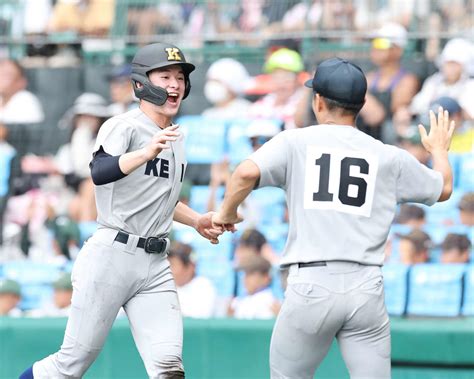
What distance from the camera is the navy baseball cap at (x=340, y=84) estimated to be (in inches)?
202

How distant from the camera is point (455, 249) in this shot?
8.95 meters

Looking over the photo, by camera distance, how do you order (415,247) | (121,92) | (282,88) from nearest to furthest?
(415,247) → (282,88) → (121,92)

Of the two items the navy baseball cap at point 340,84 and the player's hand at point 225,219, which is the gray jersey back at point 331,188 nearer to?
the navy baseball cap at point 340,84

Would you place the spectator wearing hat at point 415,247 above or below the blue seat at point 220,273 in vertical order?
above

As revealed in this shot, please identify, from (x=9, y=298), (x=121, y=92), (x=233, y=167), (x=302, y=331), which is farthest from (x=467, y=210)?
(x=302, y=331)

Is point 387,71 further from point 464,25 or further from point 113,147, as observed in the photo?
point 113,147

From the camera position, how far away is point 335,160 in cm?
507

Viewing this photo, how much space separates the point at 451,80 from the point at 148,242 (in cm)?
504

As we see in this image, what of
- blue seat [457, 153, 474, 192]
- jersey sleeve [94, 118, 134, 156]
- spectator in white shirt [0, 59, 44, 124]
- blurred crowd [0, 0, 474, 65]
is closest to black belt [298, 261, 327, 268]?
jersey sleeve [94, 118, 134, 156]

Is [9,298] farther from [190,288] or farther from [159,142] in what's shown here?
[159,142]

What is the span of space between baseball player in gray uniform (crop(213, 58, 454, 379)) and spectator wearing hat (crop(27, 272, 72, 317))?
13.8 feet

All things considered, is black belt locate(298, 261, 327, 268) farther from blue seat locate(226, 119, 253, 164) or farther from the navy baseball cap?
blue seat locate(226, 119, 253, 164)

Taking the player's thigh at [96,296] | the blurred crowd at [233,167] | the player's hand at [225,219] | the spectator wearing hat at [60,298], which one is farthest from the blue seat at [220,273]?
the player's hand at [225,219]

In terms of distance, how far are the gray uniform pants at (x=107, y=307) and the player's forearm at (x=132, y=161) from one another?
0.48 m
